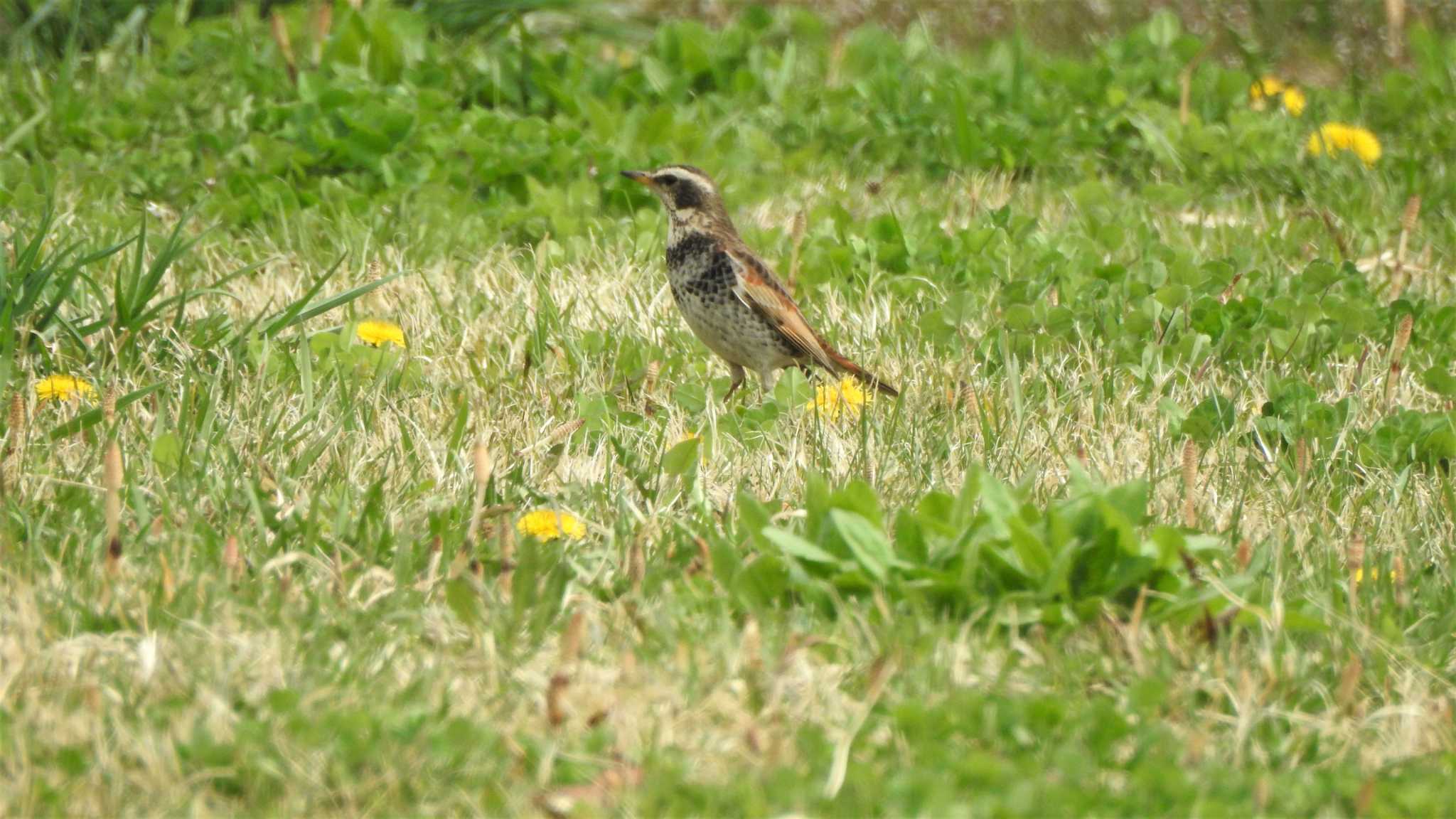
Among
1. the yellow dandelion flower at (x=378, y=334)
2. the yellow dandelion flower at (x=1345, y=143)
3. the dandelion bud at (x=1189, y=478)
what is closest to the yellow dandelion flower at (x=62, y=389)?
the yellow dandelion flower at (x=378, y=334)

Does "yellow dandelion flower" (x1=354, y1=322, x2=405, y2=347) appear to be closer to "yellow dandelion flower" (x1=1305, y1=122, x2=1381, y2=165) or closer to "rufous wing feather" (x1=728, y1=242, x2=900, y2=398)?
"rufous wing feather" (x1=728, y1=242, x2=900, y2=398)

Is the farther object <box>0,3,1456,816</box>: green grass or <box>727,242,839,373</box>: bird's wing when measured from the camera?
<box>727,242,839,373</box>: bird's wing

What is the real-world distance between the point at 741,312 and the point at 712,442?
0.88 metres

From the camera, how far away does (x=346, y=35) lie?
7.60 m

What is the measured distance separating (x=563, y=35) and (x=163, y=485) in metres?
4.95

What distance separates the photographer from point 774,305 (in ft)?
17.7

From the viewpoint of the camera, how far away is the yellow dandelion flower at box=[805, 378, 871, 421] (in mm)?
4859

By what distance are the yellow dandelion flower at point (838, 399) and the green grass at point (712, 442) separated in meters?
0.06

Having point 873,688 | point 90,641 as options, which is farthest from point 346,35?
point 873,688

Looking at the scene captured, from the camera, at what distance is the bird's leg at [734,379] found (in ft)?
17.5

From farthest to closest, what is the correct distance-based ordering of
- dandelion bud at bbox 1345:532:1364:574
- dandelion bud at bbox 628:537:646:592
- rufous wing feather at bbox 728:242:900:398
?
rufous wing feather at bbox 728:242:900:398
dandelion bud at bbox 628:537:646:592
dandelion bud at bbox 1345:532:1364:574

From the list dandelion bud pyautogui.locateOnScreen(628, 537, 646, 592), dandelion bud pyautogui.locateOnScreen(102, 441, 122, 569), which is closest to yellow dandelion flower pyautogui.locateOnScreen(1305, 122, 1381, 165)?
dandelion bud pyautogui.locateOnScreen(628, 537, 646, 592)

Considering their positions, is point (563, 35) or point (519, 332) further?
point (563, 35)

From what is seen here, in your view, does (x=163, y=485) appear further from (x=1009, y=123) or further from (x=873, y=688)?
(x=1009, y=123)
